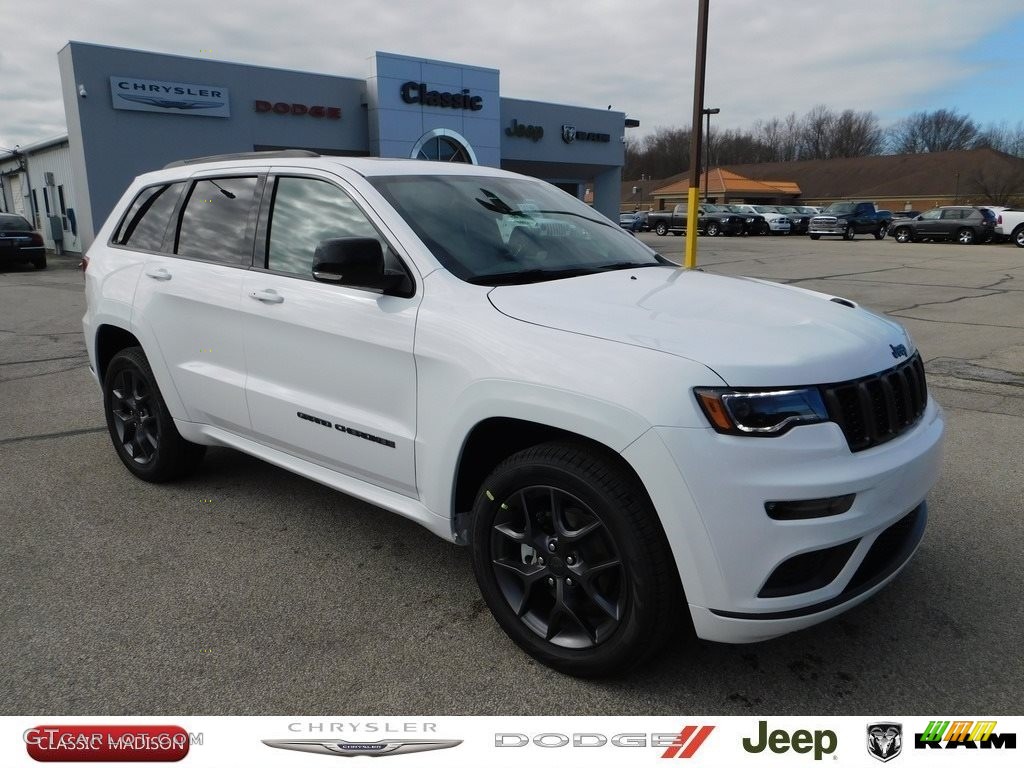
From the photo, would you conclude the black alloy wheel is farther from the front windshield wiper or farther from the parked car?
the front windshield wiper

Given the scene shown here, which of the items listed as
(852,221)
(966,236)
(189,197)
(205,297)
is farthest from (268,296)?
(852,221)

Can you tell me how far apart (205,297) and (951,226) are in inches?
1368

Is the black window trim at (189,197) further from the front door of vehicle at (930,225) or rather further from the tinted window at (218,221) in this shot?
the front door of vehicle at (930,225)

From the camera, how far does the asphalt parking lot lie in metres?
2.61

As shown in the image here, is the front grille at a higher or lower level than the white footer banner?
higher

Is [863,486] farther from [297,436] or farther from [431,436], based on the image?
[297,436]

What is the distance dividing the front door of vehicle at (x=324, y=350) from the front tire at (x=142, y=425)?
95cm

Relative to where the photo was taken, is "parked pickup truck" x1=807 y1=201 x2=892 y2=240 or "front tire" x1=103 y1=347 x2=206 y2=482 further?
"parked pickup truck" x1=807 y1=201 x2=892 y2=240

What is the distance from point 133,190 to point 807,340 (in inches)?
164

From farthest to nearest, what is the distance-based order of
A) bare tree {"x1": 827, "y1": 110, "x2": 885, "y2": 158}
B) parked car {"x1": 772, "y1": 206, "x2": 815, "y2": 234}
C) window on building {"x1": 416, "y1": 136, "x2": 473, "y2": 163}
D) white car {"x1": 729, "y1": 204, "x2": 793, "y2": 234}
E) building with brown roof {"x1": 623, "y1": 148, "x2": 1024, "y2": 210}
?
bare tree {"x1": 827, "y1": 110, "x2": 885, "y2": 158}, building with brown roof {"x1": 623, "y1": 148, "x2": 1024, "y2": 210}, parked car {"x1": 772, "y1": 206, "x2": 815, "y2": 234}, white car {"x1": 729, "y1": 204, "x2": 793, "y2": 234}, window on building {"x1": 416, "y1": 136, "x2": 473, "y2": 163}

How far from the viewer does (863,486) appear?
2332 mm

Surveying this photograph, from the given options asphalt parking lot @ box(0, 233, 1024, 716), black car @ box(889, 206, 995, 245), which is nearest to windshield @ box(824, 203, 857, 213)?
black car @ box(889, 206, 995, 245)

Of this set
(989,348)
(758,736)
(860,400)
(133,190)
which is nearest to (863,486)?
(860,400)

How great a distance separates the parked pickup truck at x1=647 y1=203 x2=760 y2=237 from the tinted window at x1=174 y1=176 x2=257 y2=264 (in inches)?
1483
